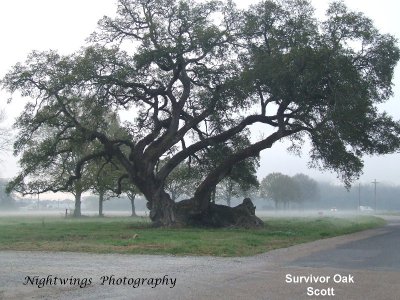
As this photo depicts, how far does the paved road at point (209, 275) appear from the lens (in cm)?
1002

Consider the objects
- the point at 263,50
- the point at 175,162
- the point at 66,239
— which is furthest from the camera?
the point at 175,162

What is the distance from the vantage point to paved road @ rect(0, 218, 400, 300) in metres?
10.0

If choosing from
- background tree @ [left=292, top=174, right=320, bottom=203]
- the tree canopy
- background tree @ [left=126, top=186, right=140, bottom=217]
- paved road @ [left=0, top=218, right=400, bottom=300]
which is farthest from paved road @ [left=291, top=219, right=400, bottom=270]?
background tree @ [left=292, top=174, right=320, bottom=203]

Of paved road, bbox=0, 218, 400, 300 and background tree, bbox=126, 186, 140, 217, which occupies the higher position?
background tree, bbox=126, 186, 140, 217

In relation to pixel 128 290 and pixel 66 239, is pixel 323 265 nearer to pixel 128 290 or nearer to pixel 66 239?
pixel 128 290

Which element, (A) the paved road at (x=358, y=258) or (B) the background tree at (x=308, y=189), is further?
(B) the background tree at (x=308, y=189)

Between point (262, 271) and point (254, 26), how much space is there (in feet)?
73.1

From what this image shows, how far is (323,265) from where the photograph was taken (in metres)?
14.0

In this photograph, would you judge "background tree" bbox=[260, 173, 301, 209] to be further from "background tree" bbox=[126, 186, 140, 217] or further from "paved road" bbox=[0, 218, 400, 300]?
"paved road" bbox=[0, 218, 400, 300]

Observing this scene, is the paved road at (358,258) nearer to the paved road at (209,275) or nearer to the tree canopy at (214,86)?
the paved road at (209,275)

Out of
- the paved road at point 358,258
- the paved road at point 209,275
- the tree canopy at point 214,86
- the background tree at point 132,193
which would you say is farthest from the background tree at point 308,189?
the paved road at point 209,275

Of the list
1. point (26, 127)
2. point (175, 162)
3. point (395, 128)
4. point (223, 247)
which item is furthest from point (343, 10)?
point (26, 127)

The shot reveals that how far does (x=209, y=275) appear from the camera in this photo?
40.2ft

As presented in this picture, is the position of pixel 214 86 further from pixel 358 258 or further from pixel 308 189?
pixel 308 189
